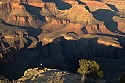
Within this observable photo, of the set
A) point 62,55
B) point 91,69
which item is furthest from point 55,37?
point 91,69

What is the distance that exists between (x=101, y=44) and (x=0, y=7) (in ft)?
210

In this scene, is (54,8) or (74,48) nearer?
(74,48)

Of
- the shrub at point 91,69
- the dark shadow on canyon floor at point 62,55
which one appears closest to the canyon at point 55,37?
the dark shadow on canyon floor at point 62,55

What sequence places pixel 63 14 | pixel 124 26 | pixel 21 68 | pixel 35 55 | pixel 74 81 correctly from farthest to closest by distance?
pixel 63 14 < pixel 124 26 < pixel 35 55 < pixel 21 68 < pixel 74 81

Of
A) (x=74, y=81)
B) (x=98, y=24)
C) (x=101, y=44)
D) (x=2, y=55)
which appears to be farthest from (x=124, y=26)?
(x=74, y=81)

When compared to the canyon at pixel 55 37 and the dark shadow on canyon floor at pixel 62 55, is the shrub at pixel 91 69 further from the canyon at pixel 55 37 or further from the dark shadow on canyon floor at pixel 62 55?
the dark shadow on canyon floor at pixel 62 55

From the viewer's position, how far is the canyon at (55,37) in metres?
100

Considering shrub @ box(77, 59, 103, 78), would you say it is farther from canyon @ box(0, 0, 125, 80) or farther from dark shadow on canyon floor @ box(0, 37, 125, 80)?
dark shadow on canyon floor @ box(0, 37, 125, 80)

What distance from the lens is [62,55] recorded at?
12300 centimetres

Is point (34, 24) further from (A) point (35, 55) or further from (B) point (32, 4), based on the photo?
(A) point (35, 55)

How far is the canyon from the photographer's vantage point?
328ft

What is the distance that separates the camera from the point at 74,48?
13438 centimetres

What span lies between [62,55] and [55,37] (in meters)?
18.3

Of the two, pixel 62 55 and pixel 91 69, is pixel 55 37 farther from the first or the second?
pixel 91 69
